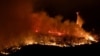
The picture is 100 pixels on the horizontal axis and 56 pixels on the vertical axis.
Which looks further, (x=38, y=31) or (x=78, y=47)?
(x=38, y=31)

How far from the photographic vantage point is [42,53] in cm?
6500

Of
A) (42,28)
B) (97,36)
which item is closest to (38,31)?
(42,28)

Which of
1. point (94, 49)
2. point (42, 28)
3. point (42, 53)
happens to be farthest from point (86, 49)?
point (42, 28)

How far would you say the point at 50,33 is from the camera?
7450cm

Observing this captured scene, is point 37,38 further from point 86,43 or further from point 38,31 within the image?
point 86,43

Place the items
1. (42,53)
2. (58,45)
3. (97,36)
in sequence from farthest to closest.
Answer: (97,36)
(58,45)
(42,53)

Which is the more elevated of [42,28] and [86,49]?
[42,28]

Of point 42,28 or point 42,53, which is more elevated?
point 42,28

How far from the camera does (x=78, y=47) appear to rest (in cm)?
6775

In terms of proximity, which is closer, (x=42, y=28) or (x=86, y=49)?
(x=86, y=49)

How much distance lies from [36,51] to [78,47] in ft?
24.2

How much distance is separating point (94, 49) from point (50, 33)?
10883 millimetres

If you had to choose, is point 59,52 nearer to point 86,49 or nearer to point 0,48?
point 86,49

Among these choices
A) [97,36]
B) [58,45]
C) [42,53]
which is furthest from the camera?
[97,36]
